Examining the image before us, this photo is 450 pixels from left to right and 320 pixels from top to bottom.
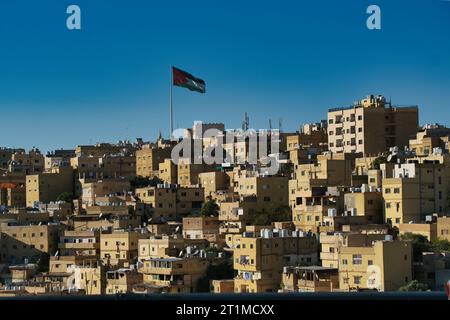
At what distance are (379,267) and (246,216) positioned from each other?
5.40m

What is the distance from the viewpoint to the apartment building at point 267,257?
39.8 ft

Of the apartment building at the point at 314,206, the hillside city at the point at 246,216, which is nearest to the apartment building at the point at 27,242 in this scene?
the hillside city at the point at 246,216

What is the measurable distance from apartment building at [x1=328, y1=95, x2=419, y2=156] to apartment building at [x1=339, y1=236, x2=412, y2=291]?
23.3ft

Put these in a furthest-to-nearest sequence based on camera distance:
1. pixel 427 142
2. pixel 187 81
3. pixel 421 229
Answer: pixel 427 142, pixel 421 229, pixel 187 81

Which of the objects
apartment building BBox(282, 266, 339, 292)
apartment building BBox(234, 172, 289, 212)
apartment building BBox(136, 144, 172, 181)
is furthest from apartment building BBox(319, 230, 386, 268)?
apartment building BBox(136, 144, 172, 181)

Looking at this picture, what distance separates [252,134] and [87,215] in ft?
13.5

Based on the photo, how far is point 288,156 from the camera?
1917cm

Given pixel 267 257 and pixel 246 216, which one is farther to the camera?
pixel 246 216

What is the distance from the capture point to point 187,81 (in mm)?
11492

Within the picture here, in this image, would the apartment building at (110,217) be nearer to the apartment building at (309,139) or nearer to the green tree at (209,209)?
the green tree at (209,209)

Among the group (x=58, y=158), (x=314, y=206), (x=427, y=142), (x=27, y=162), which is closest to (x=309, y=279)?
(x=314, y=206)

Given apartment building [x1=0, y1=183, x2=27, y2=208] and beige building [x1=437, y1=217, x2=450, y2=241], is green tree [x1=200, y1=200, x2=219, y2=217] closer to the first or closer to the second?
beige building [x1=437, y1=217, x2=450, y2=241]

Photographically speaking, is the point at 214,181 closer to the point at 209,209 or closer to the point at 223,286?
the point at 209,209

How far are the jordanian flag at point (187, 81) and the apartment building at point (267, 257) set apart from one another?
1882mm
